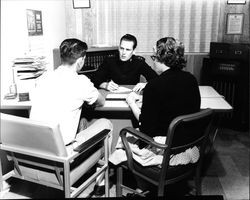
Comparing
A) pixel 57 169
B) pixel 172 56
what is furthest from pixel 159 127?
pixel 57 169

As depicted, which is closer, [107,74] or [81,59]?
[81,59]

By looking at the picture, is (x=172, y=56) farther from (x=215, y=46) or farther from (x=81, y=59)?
(x=215, y=46)

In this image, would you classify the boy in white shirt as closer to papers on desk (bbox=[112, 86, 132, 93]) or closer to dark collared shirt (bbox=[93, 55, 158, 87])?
papers on desk (bbox=[112, 86, 132, 93])

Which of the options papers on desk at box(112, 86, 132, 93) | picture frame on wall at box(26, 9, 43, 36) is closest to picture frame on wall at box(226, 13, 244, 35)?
papers on desk at box(112, 86, 132, 93)

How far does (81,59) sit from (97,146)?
54 centimetres

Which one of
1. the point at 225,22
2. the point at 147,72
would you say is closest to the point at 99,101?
the point at 147,72

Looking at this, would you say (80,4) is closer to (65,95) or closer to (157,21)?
(157,21)

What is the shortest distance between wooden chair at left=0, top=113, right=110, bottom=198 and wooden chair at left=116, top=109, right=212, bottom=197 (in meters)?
0.26

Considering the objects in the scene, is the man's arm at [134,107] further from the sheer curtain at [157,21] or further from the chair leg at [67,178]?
the sheer curtain at [157,21]

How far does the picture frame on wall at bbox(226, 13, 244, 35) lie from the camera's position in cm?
357

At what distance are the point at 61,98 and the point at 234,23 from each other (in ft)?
8.73

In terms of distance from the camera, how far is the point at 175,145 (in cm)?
152

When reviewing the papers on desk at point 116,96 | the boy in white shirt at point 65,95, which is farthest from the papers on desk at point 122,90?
the boy in white shirt at point 65,95

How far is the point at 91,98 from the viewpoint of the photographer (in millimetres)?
1814
